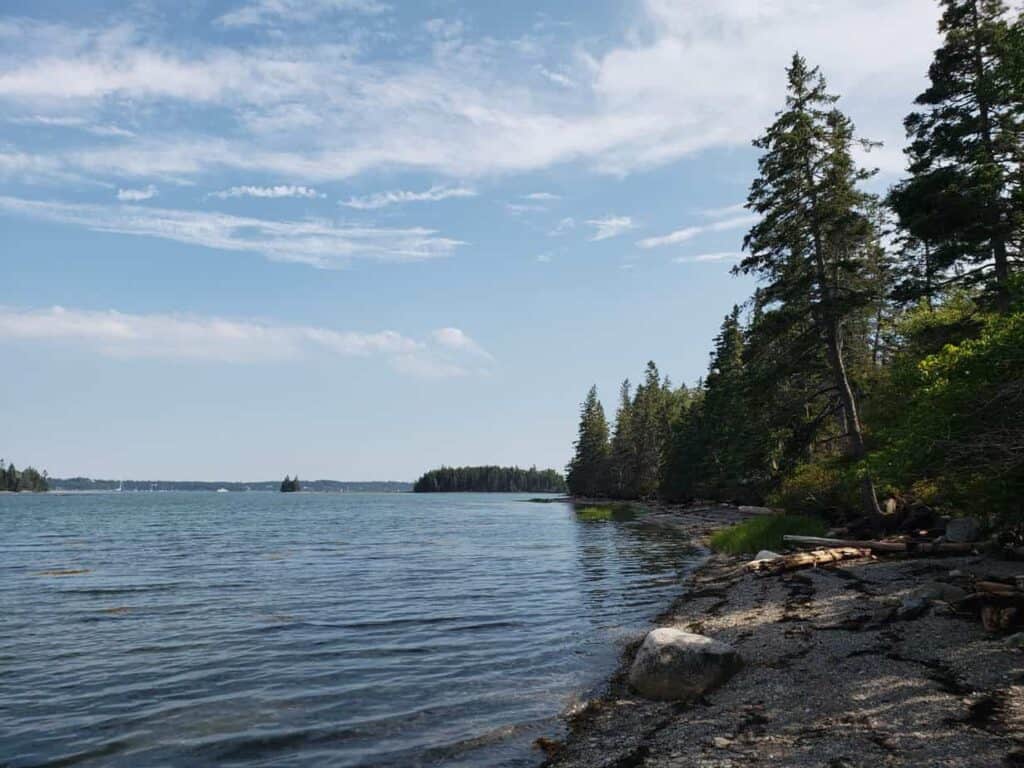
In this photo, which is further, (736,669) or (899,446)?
(899,446)

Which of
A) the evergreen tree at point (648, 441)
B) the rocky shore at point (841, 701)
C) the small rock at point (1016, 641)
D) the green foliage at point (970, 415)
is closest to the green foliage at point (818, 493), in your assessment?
the rocky shore at point (841, 701)

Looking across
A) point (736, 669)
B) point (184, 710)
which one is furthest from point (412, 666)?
point (736, 669)

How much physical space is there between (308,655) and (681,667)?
7.35 metres

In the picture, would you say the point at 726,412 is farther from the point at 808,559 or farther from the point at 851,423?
the point at 808,559

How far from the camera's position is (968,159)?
20281 mm

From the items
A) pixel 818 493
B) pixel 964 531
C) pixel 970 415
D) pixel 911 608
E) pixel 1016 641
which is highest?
pixel 970 415

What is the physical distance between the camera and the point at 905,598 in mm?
11625

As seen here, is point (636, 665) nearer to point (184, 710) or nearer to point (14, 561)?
point (184, 710)

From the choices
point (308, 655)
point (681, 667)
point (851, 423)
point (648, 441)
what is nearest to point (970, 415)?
point (681, 667)

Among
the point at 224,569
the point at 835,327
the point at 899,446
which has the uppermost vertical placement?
the point at 835,327

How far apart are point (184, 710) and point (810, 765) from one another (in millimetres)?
8506

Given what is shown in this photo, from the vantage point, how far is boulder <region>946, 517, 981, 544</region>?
58.6 feet

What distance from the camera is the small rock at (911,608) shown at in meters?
11.0

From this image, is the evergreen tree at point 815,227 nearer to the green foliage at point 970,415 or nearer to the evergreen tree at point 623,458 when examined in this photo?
the green foliage at point 970,415
